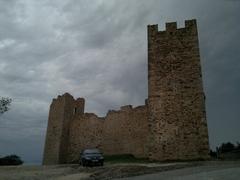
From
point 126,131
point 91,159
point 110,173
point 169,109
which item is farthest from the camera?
point 126,131

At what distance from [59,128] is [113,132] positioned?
6003 mm

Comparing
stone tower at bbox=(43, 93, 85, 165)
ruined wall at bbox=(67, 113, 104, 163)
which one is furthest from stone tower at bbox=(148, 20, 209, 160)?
stone tower at bbox=(43, 93, 85, 165)

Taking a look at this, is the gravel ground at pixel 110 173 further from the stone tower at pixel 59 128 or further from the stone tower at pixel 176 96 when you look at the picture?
the stone tower at pixel 59 128

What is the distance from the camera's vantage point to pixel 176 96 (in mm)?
21453

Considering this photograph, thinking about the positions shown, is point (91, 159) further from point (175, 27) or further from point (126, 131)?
point (175, 27)

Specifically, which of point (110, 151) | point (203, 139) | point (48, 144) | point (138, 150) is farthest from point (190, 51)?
point (48, 144)

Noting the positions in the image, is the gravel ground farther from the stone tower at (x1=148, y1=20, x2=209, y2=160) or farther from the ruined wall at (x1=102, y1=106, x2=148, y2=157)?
the ruined wall at (x1=102, y1=106, x2=148, y2=157)

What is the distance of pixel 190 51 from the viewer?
22062mm

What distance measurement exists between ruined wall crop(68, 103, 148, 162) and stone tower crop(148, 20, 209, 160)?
4.36 metres

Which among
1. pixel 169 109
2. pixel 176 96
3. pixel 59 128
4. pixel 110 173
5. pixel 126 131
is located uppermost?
pixel 176 96

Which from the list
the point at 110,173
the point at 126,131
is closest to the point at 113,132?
the point at 126,131

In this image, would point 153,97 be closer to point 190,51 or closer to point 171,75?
point 171,75

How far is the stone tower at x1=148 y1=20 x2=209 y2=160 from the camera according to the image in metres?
20.3

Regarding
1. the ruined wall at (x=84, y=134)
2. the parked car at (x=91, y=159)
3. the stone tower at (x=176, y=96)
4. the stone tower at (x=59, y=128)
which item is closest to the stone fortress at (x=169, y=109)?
the stone tower at (x=176, y=96)
